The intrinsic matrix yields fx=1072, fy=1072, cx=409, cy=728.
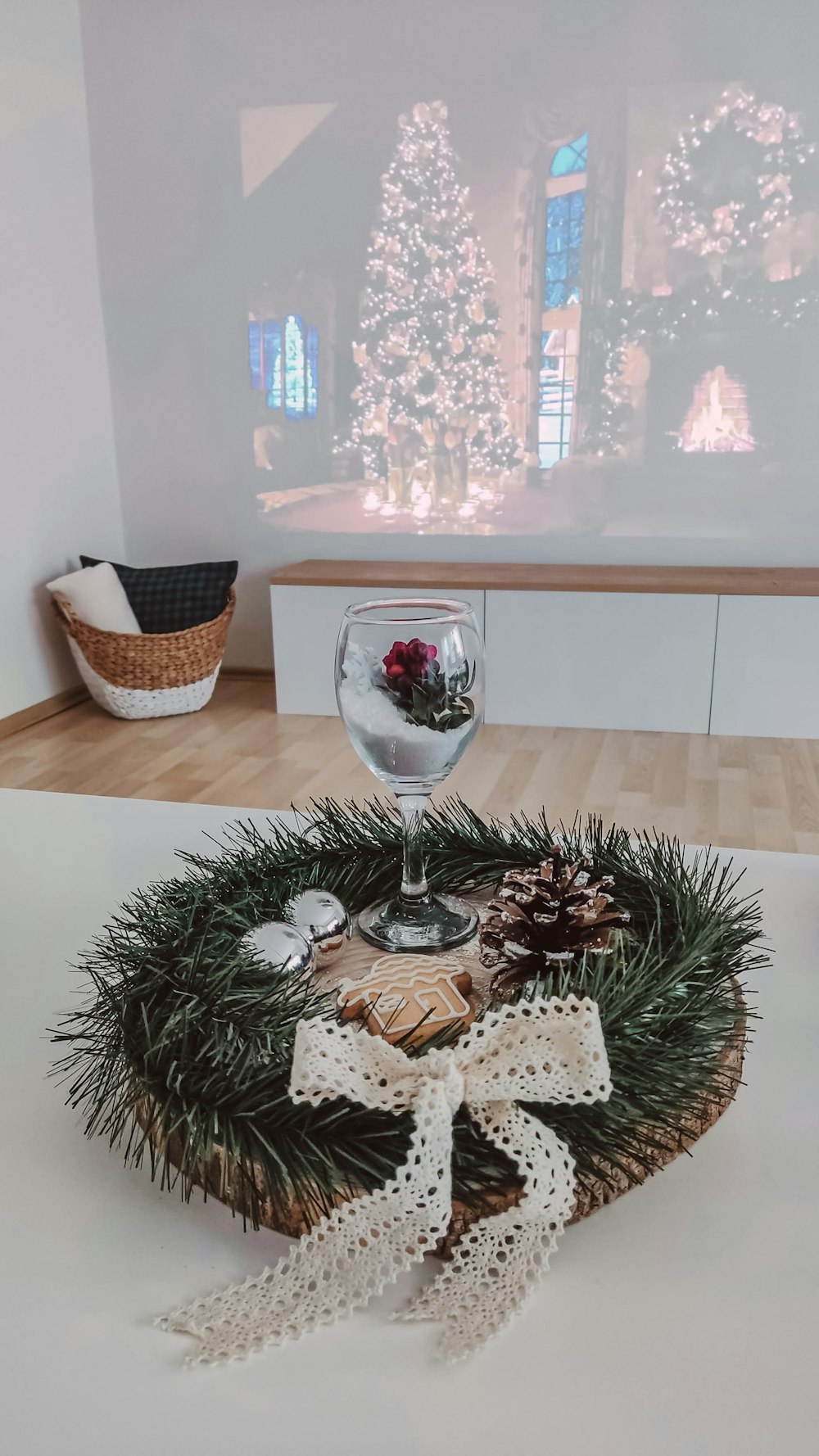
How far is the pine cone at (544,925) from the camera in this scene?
2.05 feet

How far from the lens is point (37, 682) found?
358 centimetres

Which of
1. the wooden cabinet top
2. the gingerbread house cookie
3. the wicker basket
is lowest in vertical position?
the wicker basket

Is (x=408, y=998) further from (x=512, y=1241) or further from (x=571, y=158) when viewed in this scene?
(x=571, y=158)

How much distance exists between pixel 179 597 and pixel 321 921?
3.19 meters

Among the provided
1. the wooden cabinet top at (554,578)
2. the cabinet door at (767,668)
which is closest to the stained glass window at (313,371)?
the wooden cabinet top at (554,578)

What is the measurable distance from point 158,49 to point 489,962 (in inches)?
152

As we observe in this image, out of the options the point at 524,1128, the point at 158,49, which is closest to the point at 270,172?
the point at 158,49

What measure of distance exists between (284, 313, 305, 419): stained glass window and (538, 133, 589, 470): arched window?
0.83 meters

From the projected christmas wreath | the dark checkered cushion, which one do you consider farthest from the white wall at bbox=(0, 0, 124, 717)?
the projected christmas wreath

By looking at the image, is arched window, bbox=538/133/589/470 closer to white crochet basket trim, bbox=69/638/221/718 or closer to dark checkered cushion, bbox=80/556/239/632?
dark checkered cushion, bbox=80/556/239/632

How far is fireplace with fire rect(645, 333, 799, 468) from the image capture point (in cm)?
334

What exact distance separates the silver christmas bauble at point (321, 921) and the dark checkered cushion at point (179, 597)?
3.12 metres

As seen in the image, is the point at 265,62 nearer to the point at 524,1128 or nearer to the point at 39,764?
the point at 39,764

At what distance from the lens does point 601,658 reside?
3320mm
